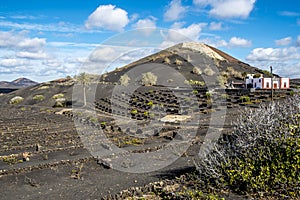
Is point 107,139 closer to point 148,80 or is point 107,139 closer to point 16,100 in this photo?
point 148,80

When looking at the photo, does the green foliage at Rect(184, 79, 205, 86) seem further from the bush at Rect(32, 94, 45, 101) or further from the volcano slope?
the bush at Rect(32, 94, 45, 101)

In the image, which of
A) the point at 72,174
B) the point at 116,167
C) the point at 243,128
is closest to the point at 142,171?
the point at 116,167

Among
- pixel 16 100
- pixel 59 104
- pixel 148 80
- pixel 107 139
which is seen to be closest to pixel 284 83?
pixel 148 80

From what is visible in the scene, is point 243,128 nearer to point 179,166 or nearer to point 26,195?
point 179,166

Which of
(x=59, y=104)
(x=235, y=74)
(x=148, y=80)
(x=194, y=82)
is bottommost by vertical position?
(x=59, y=104)

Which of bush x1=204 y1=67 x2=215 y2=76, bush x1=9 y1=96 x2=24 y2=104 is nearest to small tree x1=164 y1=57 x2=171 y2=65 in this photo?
bush x1=204 y1=67 x2=215 y2=76

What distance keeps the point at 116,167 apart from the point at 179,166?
299cm

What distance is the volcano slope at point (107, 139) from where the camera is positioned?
12656 mm

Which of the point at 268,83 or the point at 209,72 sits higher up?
the point at 209,72

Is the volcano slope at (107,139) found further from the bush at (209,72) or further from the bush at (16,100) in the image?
the bush at (209,72)

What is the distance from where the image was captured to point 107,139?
71.7 ft

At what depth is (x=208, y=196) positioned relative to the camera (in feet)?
27.9

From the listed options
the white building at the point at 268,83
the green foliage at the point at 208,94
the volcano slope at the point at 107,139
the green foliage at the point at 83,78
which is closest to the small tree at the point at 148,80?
the volcano slope at the point at 107,139

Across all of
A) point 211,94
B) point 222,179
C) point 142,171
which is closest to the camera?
point 222,179
